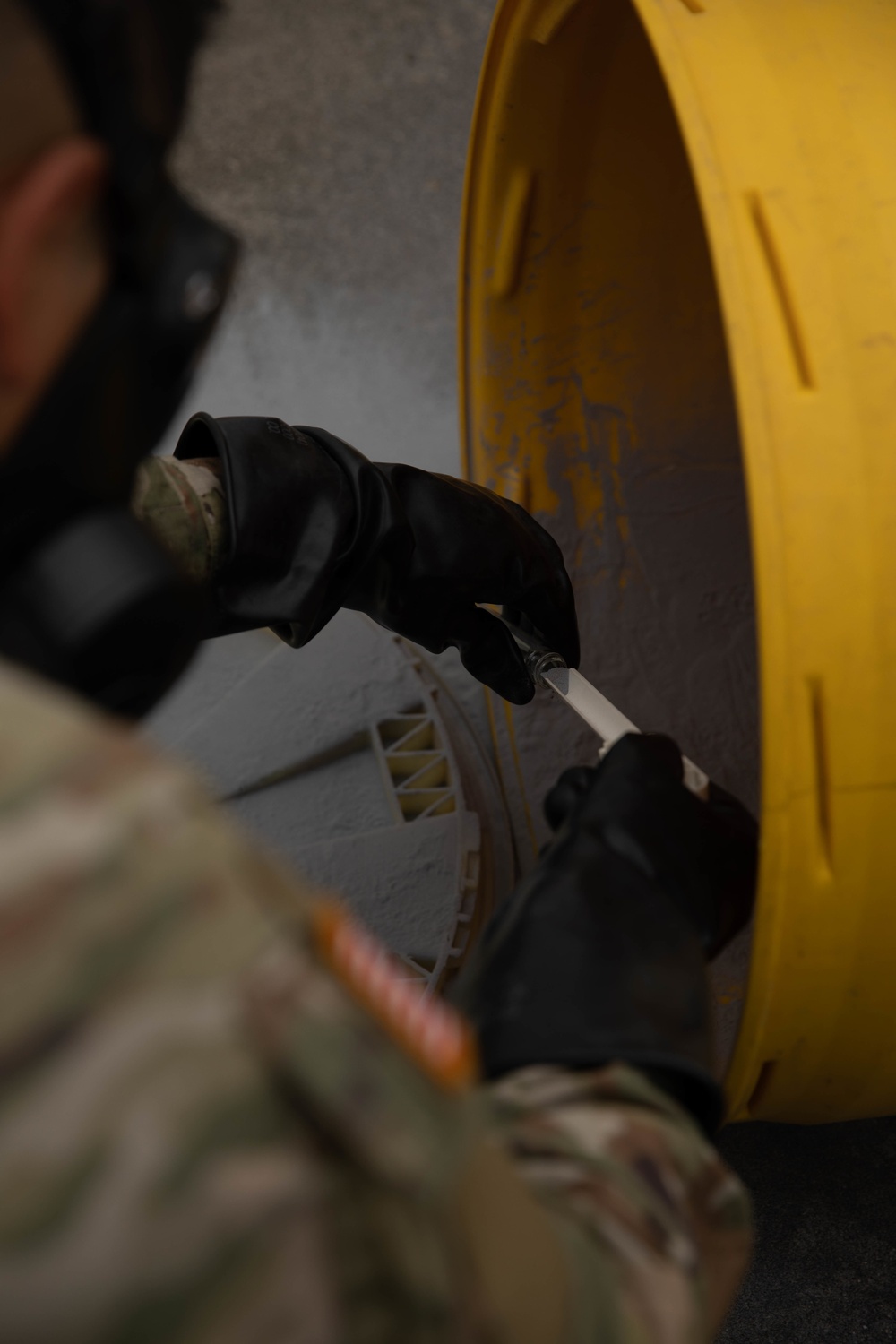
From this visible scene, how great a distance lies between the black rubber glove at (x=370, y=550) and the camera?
3.39ft

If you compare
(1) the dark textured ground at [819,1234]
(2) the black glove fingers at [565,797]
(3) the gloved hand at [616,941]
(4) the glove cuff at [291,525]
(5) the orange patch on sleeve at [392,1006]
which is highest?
(5) the orange patch on sleeve at [392,1006]

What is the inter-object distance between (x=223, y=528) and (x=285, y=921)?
70 centimetres

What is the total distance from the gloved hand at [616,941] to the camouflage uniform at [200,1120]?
0.53ft

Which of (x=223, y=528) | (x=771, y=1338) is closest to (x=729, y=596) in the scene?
(x=223, y=528)

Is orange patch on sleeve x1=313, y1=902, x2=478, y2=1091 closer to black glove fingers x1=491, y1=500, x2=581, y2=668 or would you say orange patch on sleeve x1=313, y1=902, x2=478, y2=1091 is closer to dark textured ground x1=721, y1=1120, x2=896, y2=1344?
black glove fingers x1=491, y1=500, x2=581, y2=668

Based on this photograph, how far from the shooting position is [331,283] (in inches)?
78.2

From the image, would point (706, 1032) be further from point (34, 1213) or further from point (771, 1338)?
point (771, 1338)

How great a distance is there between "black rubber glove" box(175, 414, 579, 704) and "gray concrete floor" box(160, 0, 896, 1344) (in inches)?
28.1

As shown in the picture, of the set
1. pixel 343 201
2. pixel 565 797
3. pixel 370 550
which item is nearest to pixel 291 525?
pixel 370 550

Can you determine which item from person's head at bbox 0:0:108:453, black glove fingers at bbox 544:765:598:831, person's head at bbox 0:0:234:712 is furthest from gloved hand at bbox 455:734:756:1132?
person's head at bbox 0:0:108:453

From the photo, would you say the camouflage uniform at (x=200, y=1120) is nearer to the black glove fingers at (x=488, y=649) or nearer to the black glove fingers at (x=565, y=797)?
the black glove fingers at (x=565, y=797)

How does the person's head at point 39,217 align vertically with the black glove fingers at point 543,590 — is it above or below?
above

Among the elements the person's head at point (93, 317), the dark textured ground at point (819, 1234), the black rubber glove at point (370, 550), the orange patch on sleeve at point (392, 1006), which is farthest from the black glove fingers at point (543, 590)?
the orange patch on sleeve at point (392, 1006)

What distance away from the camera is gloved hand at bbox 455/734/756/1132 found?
1.94 feet
